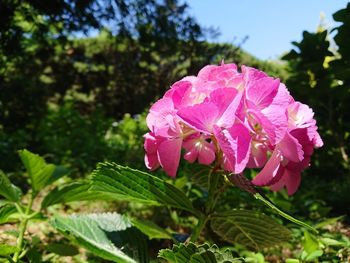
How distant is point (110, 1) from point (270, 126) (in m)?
5.87

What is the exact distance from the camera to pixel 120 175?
0.92m

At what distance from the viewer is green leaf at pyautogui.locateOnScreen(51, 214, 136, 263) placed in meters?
1.02

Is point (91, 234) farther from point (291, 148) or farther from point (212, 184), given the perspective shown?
point (291, 148)

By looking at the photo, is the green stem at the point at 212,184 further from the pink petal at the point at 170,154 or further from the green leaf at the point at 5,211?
the green leaf at the point at 5,211

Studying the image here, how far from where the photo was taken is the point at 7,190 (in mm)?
1373

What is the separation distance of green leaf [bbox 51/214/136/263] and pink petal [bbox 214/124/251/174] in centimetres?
41

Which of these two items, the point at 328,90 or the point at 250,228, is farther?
the point at 328,90

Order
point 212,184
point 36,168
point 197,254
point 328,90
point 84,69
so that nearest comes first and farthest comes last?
1. point 197,254
2. point 212,184
3. point 36,168
4. point 328,90
5. point 84,69

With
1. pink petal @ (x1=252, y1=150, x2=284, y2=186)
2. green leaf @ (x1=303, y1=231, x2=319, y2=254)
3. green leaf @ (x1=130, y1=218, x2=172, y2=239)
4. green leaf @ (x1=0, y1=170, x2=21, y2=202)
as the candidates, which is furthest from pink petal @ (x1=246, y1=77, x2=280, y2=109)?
green leaf @ (x1=0, y1=170, x2=21, y2=202)

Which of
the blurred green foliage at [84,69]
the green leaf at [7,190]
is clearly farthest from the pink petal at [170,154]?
the blurred green foliage at [84,69]

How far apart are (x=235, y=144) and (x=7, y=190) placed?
2.95 ft

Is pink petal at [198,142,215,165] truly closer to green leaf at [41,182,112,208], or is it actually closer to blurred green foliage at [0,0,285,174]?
green leaf at [41,182,112,208]

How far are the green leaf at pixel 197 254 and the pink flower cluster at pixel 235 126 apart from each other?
0.15 m

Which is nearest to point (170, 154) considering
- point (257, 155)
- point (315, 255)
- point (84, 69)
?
point (257, 155)
